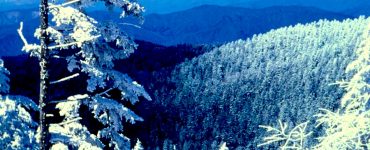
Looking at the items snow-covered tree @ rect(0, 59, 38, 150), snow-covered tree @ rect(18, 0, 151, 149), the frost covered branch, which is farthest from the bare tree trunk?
the frost covered branch

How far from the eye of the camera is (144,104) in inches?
6988

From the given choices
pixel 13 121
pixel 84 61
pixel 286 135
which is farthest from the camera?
pixel 13 121

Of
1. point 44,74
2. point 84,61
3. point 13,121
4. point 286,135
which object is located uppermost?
point 84,61

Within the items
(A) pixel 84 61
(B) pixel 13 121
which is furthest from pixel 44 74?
(B) pixel 13 121

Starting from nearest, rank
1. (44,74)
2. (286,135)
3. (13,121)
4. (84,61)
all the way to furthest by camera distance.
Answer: (44,74)
(286,135)
(84,61)
(13,121)

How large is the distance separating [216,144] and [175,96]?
4693cm

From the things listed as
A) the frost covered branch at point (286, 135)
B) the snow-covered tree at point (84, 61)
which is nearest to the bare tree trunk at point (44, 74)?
the snow-covered tree at point (84, 61)

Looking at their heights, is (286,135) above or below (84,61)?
below

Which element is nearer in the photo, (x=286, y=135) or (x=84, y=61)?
(x=286, y=135)

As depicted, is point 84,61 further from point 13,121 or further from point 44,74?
point 13,121

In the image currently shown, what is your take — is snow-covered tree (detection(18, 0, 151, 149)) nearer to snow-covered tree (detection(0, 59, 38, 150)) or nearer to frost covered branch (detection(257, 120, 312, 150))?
snow-covered tree (detection(0, 59, 38, 150))

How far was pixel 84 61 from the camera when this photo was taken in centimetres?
1094

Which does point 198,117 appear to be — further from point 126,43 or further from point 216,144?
point 126,43

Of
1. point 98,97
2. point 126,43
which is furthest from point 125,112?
point 126,43
